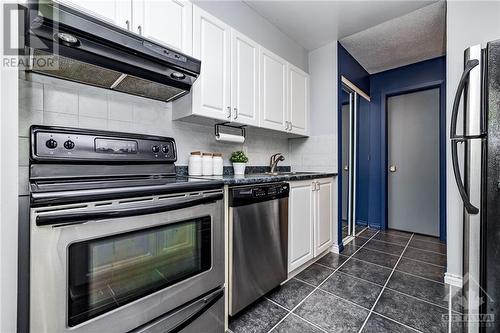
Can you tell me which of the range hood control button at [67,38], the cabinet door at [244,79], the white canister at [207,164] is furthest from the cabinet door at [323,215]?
the range hood control button at [67,38]

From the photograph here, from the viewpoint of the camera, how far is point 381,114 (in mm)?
3598

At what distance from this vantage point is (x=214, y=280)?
130 centimetres

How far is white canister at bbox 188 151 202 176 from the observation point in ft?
5.96

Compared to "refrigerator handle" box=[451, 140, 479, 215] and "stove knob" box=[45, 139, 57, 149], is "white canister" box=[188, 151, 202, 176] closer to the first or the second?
"stove knob" box=[45, 139, 57, 149]

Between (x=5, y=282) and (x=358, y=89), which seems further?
(x=358, y=89)

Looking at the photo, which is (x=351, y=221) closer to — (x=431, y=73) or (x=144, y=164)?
(x=431, y=73)

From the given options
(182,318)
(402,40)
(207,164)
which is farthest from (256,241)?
(402,40)

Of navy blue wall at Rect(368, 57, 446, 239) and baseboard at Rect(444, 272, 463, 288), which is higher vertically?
navy blue wall at Rect(368, 57, 446, 239)

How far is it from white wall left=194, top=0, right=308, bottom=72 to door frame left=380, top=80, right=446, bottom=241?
1.67 m

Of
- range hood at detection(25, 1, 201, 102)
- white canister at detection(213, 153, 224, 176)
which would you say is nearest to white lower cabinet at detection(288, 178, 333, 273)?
white canister at detection(213, 153, 224, 176)

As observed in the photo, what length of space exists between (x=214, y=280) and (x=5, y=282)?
0.88 m

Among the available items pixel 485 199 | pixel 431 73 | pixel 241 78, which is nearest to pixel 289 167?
pixel 241 78

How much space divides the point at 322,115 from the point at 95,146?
2.46m

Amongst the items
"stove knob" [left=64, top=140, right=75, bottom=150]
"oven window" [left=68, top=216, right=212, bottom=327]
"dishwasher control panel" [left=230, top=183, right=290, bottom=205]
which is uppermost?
"stove knob" [left=64, top=140, right=75, bottom=150]
